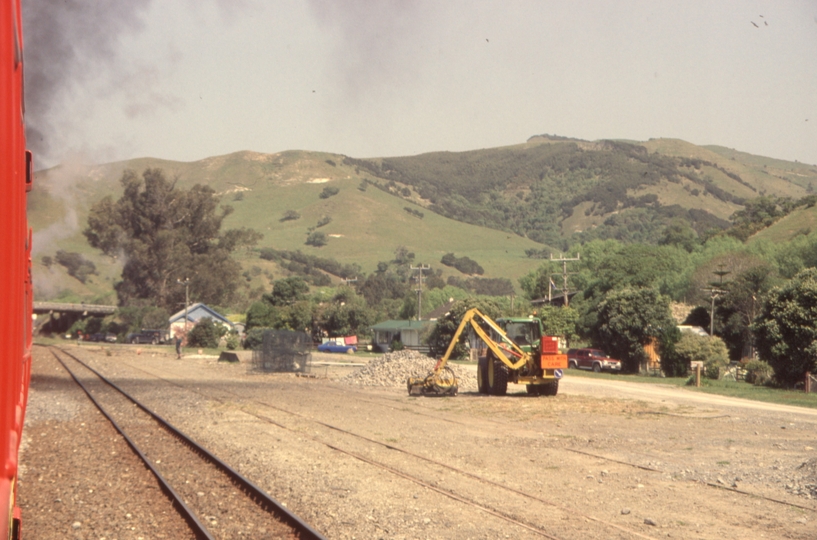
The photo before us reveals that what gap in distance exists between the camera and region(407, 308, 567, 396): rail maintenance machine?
91.6 ft

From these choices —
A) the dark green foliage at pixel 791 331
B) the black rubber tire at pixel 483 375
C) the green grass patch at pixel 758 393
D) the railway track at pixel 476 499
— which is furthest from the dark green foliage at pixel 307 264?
the railway track at pixel 476 499

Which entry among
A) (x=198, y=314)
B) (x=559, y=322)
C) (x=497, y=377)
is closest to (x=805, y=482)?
(x=497, y=377)

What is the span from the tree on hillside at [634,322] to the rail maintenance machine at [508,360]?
91.3ft

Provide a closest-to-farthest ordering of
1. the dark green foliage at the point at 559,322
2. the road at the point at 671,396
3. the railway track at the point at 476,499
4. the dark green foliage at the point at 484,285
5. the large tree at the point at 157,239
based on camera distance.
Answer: the railway track at the point at 476,499, the road at the point at 671,396, the dark green foliage at the point at 559,322, the large tree at the point at 157,239, the dark green foliage at the point at 484,285

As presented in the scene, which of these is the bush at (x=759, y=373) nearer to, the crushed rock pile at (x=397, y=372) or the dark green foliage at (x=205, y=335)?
the crushed rock pile at (x=397, y=372)

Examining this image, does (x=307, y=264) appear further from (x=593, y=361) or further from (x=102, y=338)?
(x=593, y=361)

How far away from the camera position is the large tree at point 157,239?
105812 millimetres

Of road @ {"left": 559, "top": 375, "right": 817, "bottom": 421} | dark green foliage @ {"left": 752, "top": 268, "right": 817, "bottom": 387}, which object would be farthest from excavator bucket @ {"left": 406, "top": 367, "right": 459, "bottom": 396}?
dark green foliage @ {"left": 752, "top": 268, "right": 817, "bottom": 387}

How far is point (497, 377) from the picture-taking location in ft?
96.8

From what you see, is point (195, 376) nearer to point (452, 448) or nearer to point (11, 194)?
point (452, 448)

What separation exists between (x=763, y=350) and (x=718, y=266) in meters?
39.1

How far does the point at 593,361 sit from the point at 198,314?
6397 cm

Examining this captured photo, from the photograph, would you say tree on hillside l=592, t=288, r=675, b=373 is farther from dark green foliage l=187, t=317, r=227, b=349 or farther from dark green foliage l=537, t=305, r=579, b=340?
dark green foliage l=187, t=317, r=227, b=349

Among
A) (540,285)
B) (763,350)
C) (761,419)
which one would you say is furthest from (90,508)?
(540,285)
